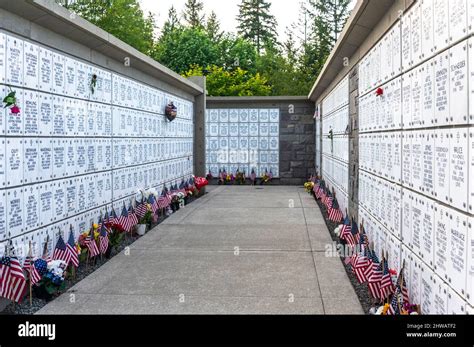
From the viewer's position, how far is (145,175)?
10.1m

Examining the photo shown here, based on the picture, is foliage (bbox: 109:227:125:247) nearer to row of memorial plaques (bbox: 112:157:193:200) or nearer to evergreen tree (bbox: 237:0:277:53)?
row of memorial plaques (bbox: 112:157:193:200)

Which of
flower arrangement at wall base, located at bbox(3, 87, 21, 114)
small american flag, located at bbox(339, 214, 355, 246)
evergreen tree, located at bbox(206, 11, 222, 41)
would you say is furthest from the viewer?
evergreen tree, located at bbox(206, 11, 222, 41)

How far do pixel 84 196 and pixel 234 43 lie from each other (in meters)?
29.4

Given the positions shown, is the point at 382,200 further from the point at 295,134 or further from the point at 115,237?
the point at 295,134

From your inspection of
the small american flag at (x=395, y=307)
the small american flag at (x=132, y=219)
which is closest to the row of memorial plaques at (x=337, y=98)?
the small american flag at (x=132, y=219)

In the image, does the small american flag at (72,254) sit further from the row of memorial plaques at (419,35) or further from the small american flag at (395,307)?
the row of memorial plaques at (419,35)

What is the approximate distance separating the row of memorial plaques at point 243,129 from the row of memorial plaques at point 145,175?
3941 millimetres

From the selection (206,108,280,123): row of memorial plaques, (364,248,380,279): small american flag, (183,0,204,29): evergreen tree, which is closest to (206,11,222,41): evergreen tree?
(183,0,204,29): evergreen tree

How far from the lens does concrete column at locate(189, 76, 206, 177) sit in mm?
15414

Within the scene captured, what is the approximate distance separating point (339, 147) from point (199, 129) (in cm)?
597

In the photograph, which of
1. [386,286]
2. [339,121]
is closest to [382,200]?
[386,286]

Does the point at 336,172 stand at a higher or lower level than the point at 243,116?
lower

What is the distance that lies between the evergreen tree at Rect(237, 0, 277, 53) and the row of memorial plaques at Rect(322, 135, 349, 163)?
107ft

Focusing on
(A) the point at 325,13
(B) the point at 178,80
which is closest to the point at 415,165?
(B) the point at 178,80
